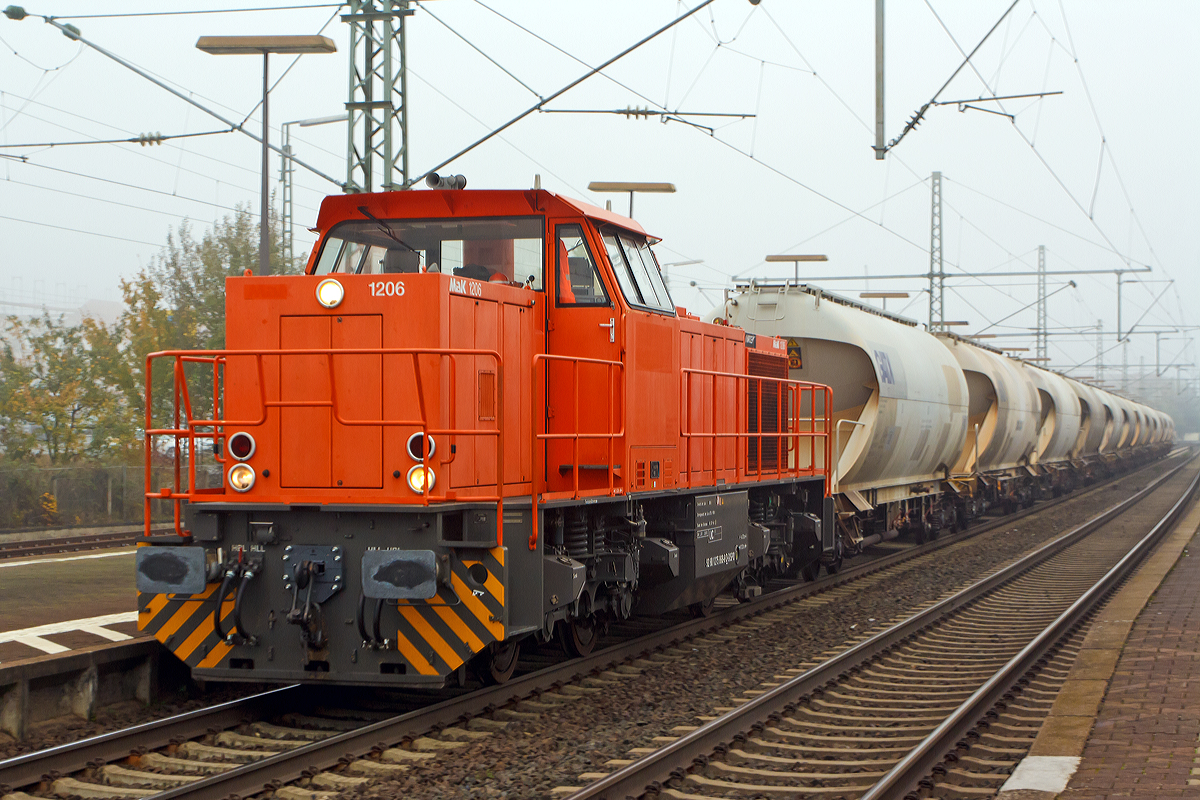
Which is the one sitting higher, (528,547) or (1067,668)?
(528,547)

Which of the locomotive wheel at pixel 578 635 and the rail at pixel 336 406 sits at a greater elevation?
the rail at pixel 336 406

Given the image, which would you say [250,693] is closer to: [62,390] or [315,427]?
[315,427]

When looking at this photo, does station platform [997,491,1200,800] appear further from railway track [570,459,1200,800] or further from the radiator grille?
the radiator grille

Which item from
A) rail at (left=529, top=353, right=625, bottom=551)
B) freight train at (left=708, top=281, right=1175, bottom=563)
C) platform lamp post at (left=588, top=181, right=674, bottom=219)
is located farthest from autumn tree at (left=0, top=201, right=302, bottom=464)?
rail at (left=529, top=353, right=625, bottom=551)

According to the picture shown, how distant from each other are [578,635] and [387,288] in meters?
3.40

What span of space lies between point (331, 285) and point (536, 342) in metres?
1.74

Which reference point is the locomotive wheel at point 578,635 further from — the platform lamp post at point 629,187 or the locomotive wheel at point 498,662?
the platform lamp post at point 629,187

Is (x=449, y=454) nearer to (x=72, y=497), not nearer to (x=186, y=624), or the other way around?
(x=186, y=624)

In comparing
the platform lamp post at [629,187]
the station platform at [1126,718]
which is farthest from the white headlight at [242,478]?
the platform lamp post at [629,187]

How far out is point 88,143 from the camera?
17.5 m

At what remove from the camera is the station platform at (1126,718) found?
559cm

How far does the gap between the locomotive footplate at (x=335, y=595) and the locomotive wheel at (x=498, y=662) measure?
30.5 inches

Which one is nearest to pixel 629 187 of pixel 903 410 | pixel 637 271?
pixel 903 410

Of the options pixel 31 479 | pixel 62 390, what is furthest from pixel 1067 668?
pixel 62 390
